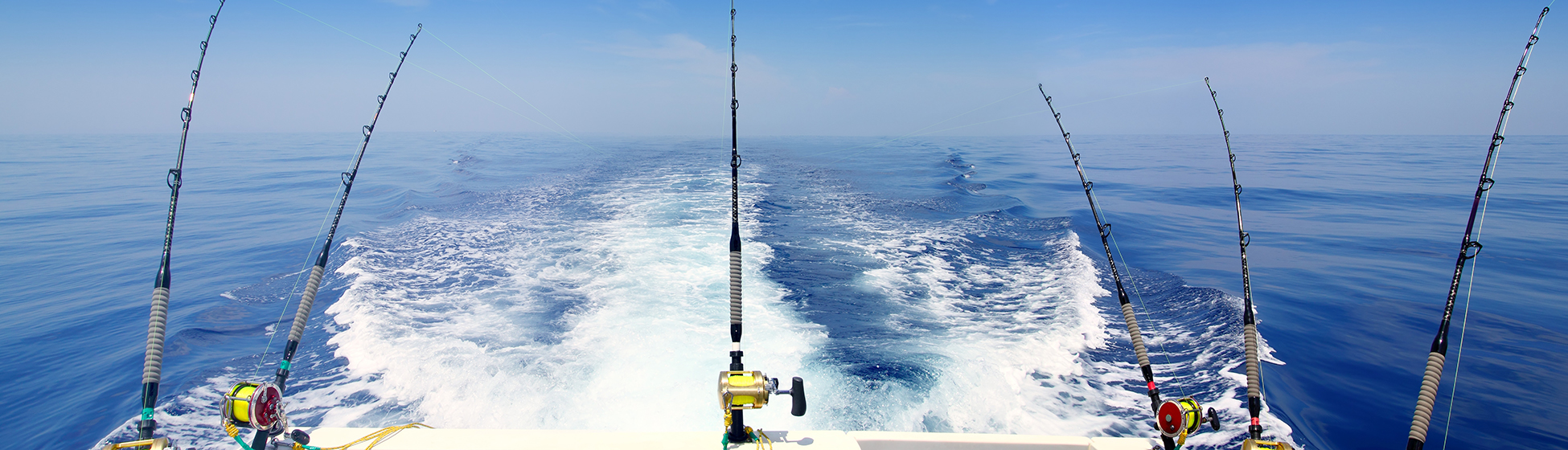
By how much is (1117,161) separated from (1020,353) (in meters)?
20.3

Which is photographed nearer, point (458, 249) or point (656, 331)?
point (656, 331)

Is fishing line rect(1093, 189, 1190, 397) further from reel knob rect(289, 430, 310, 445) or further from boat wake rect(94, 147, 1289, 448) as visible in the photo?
reel knob rect(289, 430, 310, 445)

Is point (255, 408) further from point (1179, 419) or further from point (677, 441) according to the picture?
point (1179, 419)

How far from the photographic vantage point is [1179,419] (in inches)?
73.7

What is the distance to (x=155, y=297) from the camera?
6.08ft

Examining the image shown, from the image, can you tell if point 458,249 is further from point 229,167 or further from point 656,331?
point 229,167

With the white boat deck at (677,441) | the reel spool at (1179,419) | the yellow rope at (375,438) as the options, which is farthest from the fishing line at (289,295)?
the reel spool at (1179,419)

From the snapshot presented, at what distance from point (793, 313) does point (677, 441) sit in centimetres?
265

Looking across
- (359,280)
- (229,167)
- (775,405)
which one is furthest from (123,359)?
(229,167)

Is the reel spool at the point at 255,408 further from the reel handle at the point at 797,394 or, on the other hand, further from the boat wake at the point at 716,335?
the reel handle at the point at 797,394

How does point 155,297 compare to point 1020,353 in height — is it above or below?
above

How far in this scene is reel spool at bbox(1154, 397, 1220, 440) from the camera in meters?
1.88

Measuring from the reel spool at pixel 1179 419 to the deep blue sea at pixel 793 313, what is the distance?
114 cm

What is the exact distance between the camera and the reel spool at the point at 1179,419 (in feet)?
6.17
